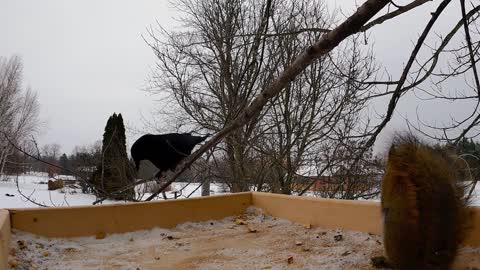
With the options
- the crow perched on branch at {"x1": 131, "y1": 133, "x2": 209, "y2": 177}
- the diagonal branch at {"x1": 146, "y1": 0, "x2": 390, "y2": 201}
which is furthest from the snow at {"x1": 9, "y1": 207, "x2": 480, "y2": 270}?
the crow perched on branch at {"x1": 131, "y1": 133, "x2": 209, "y2": 177}

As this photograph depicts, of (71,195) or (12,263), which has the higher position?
(71,195)

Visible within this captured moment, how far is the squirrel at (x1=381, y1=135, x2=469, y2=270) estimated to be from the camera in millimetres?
569

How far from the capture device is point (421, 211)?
0.56 meters

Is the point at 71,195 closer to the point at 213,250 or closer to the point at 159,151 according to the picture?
the point at 159,151

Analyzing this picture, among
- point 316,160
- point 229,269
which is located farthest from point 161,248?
point 316,160

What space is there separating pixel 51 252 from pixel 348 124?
3.61 metres

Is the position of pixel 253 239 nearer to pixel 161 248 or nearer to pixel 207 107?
pixel 161 248

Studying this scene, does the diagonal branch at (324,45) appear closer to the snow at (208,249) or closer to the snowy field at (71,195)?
the snow at (208,249)

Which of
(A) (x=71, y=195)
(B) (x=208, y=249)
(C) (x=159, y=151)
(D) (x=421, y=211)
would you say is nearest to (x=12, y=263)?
(B) (x=208, y=249)

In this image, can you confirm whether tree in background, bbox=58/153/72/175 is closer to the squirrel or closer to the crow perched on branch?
the crow perched on branch

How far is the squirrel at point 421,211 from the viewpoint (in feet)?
1.87

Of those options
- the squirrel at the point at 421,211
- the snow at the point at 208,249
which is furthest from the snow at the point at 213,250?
the squirrel at the point at 421,211

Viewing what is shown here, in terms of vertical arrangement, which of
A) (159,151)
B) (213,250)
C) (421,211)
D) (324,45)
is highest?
(324,45)

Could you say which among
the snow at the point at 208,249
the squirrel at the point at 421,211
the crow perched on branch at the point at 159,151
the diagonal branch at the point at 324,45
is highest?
the diagonal branch at the point at 324,45
